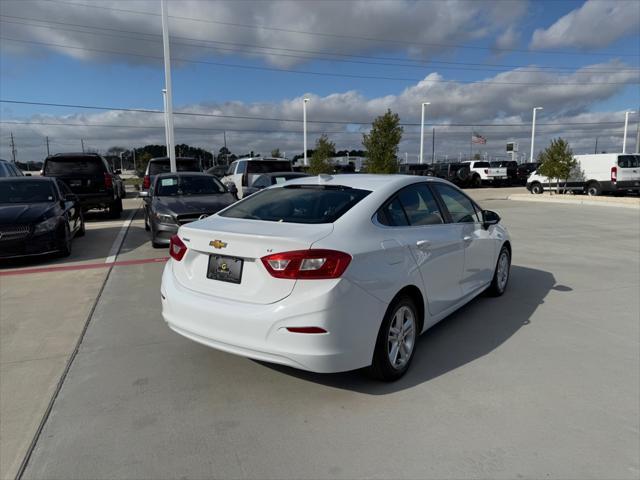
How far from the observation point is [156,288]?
6188 mm

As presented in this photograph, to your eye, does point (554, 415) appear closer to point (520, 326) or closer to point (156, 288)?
point (520, 326)

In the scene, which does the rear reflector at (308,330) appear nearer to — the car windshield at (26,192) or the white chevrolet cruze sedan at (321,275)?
the white chevrolet cruze sedan at (321,275)

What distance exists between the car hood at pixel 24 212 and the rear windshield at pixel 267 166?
7744 mm

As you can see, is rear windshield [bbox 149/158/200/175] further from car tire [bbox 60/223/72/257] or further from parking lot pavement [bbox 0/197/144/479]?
car tire [bbox 60/223/72/257]

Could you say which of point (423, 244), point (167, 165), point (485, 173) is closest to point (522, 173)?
point (485, 173)

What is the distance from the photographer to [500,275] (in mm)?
5711

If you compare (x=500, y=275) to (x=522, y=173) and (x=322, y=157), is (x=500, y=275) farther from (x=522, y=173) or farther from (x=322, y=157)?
(x=522, y=173)

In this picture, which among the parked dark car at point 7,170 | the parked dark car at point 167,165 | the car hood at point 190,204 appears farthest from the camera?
the parked dark car at point 167,165

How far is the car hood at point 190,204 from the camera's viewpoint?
28.2ft

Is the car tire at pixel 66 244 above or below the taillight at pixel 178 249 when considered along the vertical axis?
below

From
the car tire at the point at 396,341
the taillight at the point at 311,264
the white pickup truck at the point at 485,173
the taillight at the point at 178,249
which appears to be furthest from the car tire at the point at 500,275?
the white pickup truck at the point at 485,173

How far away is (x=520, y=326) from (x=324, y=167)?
24.0 metres

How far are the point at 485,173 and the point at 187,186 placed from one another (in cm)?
2827

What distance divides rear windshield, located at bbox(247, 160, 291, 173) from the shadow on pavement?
1052 cm
